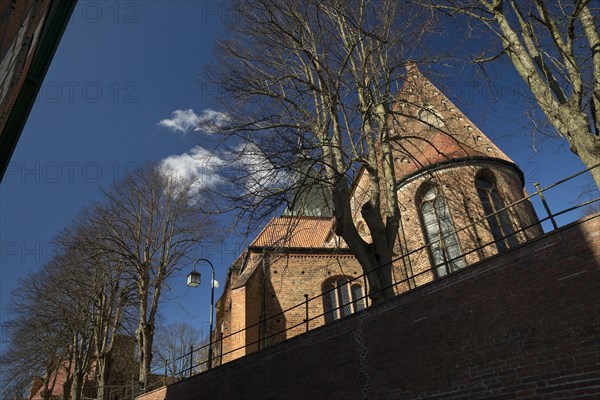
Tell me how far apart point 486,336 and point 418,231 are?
28.1ft

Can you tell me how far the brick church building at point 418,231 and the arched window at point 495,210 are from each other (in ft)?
0.11

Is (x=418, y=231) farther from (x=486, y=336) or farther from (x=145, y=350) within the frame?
(x=145, y=350)

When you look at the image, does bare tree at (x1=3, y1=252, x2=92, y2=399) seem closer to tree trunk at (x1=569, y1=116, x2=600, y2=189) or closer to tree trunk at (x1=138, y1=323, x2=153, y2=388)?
tree trunk at (x1=138, y1=323, x2=153, y2=388)

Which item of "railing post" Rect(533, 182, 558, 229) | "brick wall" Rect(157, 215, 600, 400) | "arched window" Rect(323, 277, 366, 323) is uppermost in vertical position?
"arched window" Rect(323, 277, 366, 323)

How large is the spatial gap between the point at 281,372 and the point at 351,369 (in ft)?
6.92

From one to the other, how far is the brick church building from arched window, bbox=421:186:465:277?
0.04 metres

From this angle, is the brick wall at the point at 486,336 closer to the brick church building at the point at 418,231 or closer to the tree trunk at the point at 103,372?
the brick church building at the point at 418,231

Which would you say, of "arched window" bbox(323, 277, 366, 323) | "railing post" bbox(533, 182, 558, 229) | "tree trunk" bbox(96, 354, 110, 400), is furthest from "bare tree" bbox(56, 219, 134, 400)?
"railing post" bbox(533, 182, 558, 229)

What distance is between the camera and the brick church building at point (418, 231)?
13.5 meters

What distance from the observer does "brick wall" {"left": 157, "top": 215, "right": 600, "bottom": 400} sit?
5.71 meters

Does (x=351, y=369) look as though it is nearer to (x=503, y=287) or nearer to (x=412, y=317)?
(x=412, y=317)

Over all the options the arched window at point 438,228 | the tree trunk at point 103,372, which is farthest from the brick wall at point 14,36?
the tree trunk at point 103,372

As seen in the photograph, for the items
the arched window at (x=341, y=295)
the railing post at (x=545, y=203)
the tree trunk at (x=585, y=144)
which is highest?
the arched window at (x=341, y=295)

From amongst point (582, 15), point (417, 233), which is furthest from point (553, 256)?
point (417, 233)
